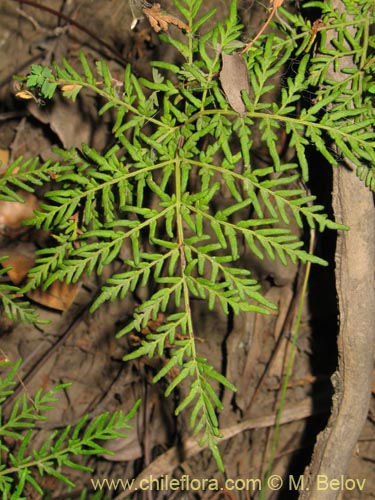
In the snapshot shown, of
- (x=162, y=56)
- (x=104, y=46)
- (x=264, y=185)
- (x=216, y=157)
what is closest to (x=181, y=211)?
(x=264, y=185)

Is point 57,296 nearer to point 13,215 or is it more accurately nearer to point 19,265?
point 19,265

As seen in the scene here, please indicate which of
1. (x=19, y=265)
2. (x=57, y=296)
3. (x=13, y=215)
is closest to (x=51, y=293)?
(x=57, y=296)

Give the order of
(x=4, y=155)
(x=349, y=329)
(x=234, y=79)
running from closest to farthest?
(x=234, y=79), (x=349, y=329), (x=4, y=155)

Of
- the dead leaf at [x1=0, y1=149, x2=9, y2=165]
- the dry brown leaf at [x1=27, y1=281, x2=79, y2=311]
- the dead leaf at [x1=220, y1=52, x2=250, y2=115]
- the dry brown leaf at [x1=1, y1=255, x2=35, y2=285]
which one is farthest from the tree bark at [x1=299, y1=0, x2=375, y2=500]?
the dead leaf at [x1=0, y1=149, x2=9, y2=165]

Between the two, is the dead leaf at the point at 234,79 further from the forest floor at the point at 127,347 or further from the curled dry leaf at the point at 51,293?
the curled dry leaf at the point at 51,293

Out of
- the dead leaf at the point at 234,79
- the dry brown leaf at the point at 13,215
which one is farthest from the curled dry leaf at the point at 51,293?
the dead leaf at the point at 234,79

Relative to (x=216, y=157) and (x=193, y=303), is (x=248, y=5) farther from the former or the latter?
(x=193, y=303)
